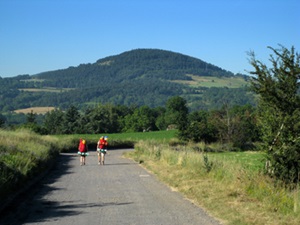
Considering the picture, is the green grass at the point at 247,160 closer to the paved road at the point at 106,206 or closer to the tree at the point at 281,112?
the tree at the point at 281,112

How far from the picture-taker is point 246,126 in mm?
65188

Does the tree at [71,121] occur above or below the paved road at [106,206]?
above

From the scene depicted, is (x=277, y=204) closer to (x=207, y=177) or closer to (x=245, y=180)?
(x=245, y=180)

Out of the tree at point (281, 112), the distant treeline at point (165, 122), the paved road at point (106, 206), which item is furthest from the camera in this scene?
the distant treeline at point (165, 122)

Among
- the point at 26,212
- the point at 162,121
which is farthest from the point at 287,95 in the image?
the point at 162,121

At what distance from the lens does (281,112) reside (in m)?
13.8

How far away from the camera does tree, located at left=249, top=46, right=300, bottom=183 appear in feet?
43.4

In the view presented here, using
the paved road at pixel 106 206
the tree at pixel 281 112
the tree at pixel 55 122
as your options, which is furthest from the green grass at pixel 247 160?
the tree at pixel 55 122

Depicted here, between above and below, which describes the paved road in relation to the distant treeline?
below

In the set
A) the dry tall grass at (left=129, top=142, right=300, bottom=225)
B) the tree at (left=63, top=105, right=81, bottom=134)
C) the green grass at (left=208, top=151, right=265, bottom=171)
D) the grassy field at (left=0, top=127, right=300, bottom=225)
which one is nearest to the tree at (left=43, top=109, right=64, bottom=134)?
the tree at (left=63, top=105, right=81, bottom=134)

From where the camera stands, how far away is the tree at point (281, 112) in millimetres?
13227

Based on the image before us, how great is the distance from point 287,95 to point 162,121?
105213mm

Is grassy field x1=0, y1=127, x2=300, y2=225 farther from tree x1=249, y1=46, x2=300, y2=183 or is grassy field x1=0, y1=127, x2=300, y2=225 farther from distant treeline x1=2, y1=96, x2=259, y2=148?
distant treeline x1=2, y1=96, x2=259, y2=148

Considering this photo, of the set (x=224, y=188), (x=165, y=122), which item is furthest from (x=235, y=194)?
(x=165, y=122)
